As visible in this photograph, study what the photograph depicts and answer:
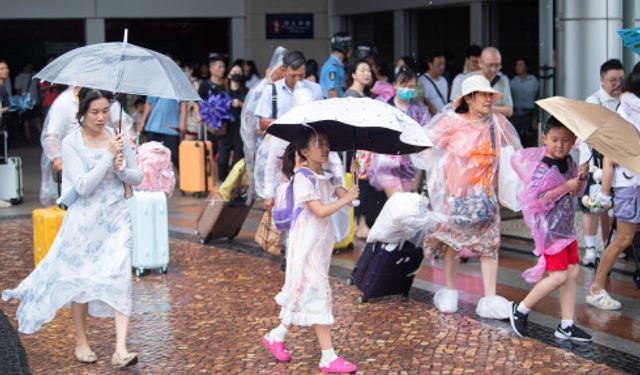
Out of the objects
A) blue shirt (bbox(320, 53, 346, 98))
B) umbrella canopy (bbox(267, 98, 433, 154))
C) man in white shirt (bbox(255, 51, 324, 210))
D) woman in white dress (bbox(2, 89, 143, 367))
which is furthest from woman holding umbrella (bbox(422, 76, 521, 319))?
blue shirt (bbox(320, 53, 346, 98))

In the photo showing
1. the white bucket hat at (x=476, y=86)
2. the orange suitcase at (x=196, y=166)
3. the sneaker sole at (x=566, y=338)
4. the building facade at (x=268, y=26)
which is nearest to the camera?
the sneaker sole at (x=566, y=338)

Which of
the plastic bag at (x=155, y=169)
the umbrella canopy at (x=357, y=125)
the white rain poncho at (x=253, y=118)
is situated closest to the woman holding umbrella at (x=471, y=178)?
the umbrella canopy at (x=357, y=125)

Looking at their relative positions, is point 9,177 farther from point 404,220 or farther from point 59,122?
point 404,220

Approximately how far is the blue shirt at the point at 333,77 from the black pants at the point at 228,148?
1650 mm

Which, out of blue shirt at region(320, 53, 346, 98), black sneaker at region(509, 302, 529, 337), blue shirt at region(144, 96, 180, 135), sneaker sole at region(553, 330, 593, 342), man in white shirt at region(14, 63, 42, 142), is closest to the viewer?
sneaker sole at region(553, 330, 593, 342)

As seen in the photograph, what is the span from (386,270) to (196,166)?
6.90 meters

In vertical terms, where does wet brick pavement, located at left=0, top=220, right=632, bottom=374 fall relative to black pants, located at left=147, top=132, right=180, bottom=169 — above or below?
below

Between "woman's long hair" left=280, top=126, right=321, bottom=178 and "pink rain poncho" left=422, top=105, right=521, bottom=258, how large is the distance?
1.58 m

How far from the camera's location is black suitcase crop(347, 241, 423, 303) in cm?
829

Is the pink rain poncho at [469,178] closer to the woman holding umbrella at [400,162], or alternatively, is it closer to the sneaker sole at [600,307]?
the sneaker sole at [600,307]

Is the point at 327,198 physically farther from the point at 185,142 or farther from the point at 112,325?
the point at 185,142

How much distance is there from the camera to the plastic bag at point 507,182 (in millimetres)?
7965

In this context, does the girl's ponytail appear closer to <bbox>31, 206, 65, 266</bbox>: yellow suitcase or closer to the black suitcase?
the black suitcase

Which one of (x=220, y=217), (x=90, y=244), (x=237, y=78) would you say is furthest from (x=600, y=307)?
(x=237, y=78)
